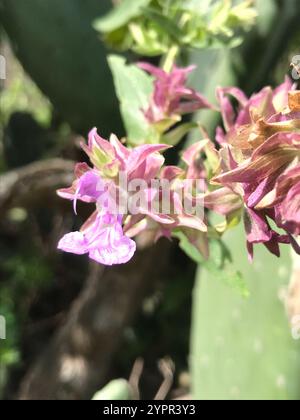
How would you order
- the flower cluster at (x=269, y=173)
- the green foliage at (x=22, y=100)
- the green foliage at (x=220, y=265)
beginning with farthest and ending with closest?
the green foliage at (x=22, y=100), the green foliage at (x=220, y=265), the flower cluster at (x=269, y=173)

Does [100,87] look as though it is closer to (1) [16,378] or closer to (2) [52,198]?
(2) [52,198]

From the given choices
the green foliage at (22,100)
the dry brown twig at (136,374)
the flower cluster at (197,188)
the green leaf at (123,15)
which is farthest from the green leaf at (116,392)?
the green foliage at (22,100)

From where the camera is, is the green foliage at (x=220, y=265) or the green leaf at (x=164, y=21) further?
the green leaf at (x=164, y=21)

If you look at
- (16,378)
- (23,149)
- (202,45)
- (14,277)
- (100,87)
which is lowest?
(16,378)

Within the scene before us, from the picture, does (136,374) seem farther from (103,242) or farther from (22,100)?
(103,242)

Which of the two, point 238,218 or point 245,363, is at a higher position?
point 238,218

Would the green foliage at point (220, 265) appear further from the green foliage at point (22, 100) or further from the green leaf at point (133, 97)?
the green foliage at point (22, 100)

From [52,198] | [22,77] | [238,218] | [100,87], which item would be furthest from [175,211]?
[22,77]

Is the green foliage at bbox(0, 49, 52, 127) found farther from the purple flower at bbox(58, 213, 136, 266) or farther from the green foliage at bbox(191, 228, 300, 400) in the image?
the purple flower at bbox(58, 213, 136, 266)
